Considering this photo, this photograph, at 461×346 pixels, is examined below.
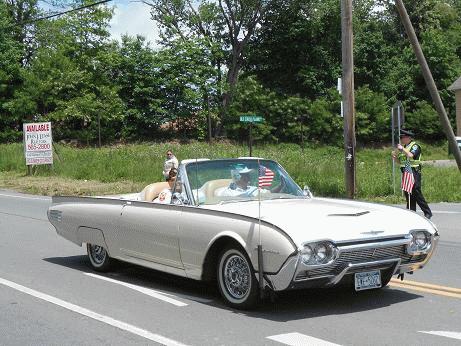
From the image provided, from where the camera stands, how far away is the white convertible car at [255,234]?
225 inches

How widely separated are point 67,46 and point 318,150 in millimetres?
18893

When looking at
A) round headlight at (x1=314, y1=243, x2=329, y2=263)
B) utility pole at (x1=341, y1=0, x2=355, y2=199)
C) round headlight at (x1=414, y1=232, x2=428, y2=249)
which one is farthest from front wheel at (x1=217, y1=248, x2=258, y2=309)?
utility pole at (x1=341, y1=0, x2=355, y2=199)

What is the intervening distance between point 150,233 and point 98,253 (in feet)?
5.31

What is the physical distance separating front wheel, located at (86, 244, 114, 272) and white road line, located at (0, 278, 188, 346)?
3.55ft

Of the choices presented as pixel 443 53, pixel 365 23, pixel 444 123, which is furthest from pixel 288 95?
pixel 444 123

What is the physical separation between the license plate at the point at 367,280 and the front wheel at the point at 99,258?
3468 mm

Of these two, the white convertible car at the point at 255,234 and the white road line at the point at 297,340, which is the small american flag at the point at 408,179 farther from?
the white road line at the point at 297,340

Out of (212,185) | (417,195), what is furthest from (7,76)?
(212,185)

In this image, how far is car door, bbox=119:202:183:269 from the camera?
6859 mm

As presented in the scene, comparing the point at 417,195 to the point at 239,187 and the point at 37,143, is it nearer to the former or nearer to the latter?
the point at 239,187

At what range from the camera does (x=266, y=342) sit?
17.0 ft

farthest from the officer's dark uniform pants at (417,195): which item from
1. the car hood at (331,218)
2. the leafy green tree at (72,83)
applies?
the leafy green tree at (72,83)

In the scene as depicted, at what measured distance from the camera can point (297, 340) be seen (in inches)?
205

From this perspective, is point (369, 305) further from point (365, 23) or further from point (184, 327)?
point (365, 23)
